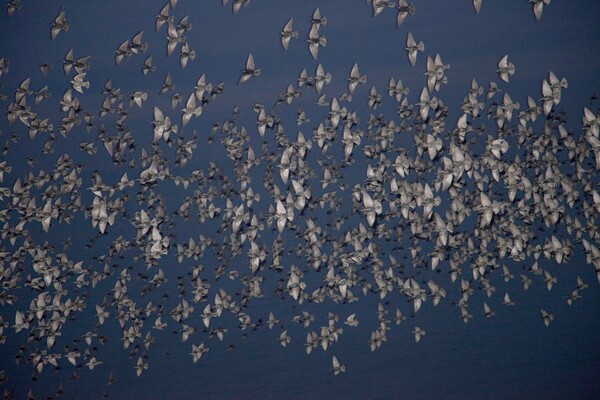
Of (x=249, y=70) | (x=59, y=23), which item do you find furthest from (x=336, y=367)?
(x=59, y=23)

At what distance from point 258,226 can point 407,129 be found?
671 cm

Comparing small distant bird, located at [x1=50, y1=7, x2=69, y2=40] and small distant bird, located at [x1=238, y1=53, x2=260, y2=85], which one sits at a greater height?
small distant bird, located at [x1=50, y1=7, x2=69, y2=40]

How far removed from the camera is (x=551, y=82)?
92.3ft

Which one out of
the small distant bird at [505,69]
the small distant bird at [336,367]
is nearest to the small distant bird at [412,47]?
the small distant bird at [505,69]

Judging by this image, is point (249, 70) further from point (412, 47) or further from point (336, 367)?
point (336, 367)

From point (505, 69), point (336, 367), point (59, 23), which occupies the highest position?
point (59, 23)

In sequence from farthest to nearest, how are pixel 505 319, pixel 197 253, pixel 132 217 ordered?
pixel 505 319 → pixel 197 253 → pixel 132 217

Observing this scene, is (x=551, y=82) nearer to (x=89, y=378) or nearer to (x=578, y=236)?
(x=578, y=236)

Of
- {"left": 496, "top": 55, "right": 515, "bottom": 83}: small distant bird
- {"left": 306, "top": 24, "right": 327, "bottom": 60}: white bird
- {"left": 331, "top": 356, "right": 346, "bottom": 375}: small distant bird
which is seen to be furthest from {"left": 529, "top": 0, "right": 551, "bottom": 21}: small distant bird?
{"left": 331, "top": 356, "right": 346, "bottom": 375}: small distant bird

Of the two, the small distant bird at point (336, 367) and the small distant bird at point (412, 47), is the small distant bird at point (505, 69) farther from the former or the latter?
the small distant bird at point (336, 367)

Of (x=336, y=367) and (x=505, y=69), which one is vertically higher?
(x=505, y=69)

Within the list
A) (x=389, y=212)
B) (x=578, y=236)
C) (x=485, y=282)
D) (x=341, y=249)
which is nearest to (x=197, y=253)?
(x=341, y=249)

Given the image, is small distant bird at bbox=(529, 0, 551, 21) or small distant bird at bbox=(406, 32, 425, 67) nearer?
small distant bird at bbox=(529, 0, 551, 21)

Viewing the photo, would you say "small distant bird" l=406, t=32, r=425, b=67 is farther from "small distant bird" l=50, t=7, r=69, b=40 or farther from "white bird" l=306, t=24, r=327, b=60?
"small distant bird" l=50, t=7, r=69, b=40
